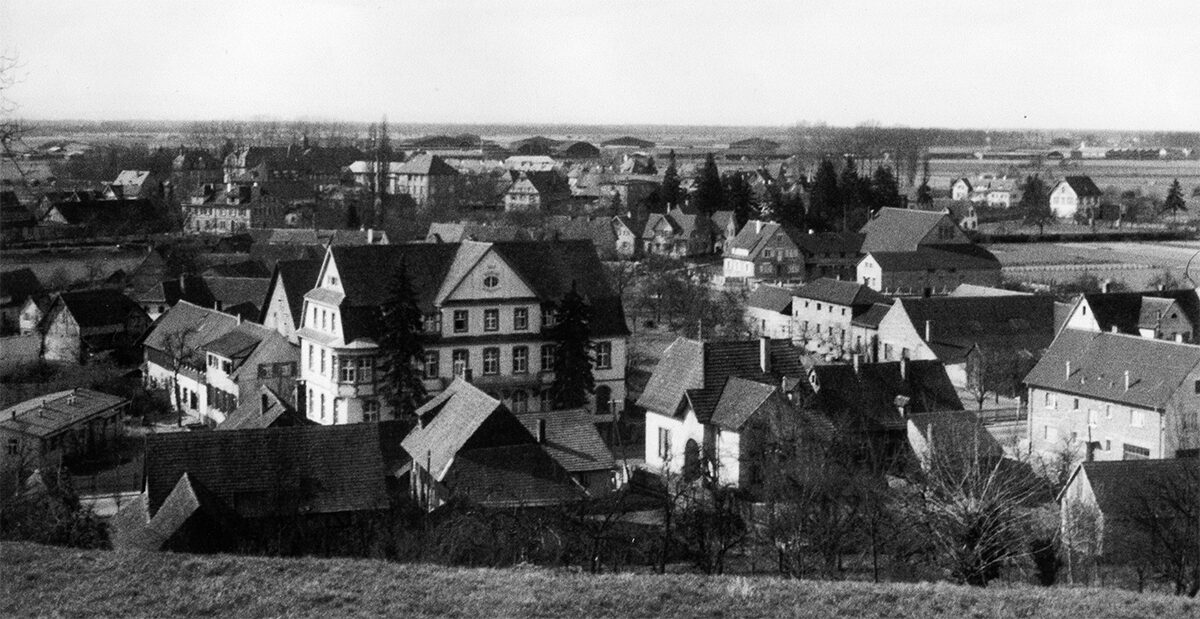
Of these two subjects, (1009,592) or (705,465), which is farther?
(705,465)

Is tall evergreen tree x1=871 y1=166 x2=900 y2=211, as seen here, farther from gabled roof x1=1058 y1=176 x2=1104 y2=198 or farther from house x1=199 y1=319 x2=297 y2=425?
house x1=199 y1=319 x2=297 y2=425

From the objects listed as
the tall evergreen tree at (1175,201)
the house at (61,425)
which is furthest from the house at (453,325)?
the tall evergreen tree at (1175,201)

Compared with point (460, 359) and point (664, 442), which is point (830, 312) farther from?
point (664, 442)

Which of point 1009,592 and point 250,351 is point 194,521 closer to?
point 1009,592

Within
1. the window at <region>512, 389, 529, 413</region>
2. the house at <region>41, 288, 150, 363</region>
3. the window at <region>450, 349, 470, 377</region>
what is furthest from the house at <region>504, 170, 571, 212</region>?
the window at <region>450, 349, 470, 377</region>

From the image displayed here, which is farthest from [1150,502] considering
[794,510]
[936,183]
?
[936,183]

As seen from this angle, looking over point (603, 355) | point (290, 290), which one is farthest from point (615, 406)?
point (290, 290)

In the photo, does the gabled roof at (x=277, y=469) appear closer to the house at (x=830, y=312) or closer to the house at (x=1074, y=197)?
the house at (x=830, y=312)

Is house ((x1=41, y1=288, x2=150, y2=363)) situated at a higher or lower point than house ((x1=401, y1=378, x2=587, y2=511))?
lower
